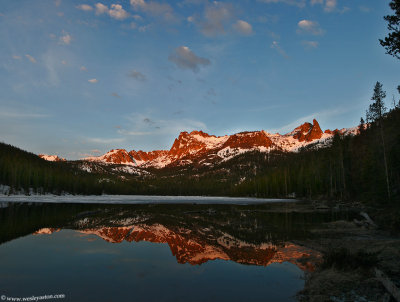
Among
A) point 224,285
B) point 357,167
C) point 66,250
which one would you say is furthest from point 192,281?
point 357,167

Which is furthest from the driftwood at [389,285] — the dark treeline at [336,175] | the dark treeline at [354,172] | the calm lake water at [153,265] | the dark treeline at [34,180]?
the dark treeline at [34,180]

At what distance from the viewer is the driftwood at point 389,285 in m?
8.49

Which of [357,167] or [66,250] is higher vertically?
[357,167]

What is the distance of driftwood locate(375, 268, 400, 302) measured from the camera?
27.9 feet

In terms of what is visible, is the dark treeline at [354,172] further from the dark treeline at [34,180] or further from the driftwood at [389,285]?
the dark treeline at [34,180]

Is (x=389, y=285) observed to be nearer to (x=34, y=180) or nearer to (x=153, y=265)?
(x=153, y=265)

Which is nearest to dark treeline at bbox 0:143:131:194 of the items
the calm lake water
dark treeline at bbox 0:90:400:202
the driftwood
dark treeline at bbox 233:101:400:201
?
dark treeline at bbox 0:90:400:202

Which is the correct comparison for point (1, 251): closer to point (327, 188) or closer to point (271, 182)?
point (327, 188)

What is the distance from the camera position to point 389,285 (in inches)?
367

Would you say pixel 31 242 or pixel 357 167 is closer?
pixel 31 242

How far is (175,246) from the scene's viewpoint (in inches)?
832

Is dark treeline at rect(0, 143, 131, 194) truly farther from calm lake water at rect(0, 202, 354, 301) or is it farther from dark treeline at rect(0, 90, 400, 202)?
calm lake water at rect(0, 202, 354, 301)

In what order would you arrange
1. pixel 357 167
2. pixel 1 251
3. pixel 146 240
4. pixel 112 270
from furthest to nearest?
pixel 357 167 < pixel 146 240 < pixel 1 251 < pixel 112 270

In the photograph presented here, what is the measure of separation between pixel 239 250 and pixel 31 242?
16.9 metres
